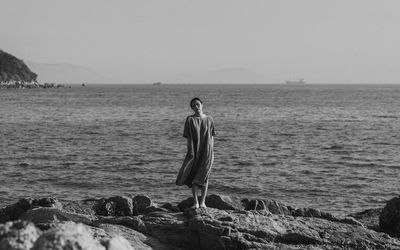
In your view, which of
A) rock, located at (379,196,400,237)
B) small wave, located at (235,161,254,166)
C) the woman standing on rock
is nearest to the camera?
the woman standing on rock

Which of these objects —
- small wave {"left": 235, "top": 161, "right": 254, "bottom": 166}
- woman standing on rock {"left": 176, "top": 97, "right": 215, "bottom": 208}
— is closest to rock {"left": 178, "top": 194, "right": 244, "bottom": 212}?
woman standing on rock {"left": 176, "top": 97, "right": 215, "bottom": 208}

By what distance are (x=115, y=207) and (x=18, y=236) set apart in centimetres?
930

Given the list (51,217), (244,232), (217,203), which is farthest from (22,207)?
(244,232)

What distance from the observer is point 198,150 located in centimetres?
1209

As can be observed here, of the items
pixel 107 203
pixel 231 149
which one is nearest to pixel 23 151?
pixel 231 149

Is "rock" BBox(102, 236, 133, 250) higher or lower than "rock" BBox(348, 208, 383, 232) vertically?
higher

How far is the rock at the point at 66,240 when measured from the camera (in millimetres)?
4914

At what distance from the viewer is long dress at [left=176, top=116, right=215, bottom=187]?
39.2 ft

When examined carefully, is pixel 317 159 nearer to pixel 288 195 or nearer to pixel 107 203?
pixel 288 195

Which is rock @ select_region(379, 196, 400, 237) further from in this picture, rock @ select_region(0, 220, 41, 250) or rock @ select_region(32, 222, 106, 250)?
→ rock @ select_region(0, 220, 41, 250)

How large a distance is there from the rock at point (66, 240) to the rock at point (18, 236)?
0.10 m

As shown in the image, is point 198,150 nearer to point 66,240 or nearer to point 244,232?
point 244,232

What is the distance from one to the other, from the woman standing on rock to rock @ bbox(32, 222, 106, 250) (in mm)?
6843

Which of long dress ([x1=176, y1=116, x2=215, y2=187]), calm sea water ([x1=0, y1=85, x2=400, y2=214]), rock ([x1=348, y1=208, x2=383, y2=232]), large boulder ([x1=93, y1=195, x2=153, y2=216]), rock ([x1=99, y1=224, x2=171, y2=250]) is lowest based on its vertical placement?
calm sea water ([x1=0, y1=85, x2=400, y2=214])
